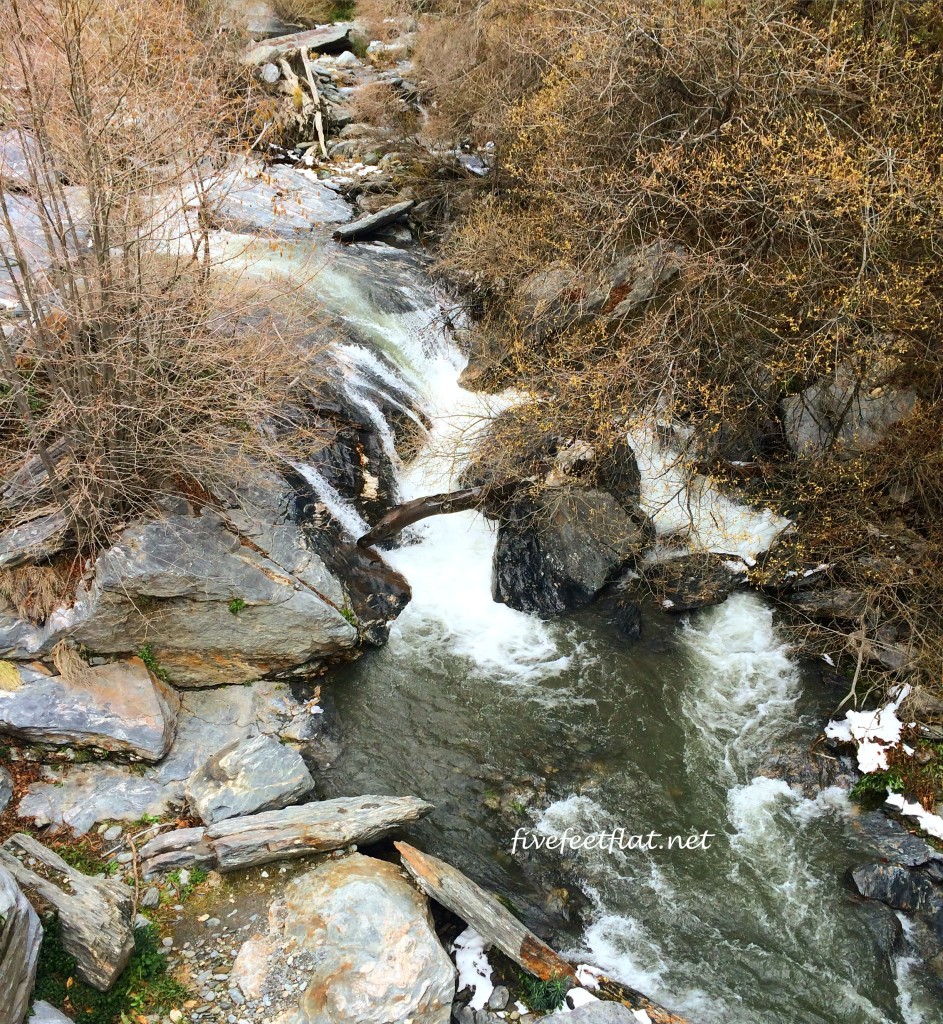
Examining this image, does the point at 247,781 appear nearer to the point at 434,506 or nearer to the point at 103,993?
the point at 103,993

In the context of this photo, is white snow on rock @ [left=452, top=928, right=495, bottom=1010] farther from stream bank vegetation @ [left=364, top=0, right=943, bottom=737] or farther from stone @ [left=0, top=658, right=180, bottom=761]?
stream bank vegetation @ [left=364, top=0, right=943, bottom=737]

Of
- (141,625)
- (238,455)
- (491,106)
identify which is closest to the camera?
(141,625)

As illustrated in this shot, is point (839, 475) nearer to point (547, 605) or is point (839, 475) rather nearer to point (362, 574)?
point (547, 605)

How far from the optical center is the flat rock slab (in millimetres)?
14594

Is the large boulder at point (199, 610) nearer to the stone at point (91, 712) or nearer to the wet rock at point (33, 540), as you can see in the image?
the stone at point (91, 712)

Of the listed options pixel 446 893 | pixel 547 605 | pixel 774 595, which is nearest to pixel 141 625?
pixel 446 893

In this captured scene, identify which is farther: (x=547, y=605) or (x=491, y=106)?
(x=491, y=106)

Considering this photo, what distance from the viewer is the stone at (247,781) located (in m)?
5.51

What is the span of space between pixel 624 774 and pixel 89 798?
417 cm

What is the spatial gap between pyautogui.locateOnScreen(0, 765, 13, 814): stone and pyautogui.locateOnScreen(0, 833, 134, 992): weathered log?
58 cm

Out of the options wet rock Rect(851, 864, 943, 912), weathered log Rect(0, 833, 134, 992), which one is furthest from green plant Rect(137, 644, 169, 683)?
wet rock Rect(851, 864, 943, 912)

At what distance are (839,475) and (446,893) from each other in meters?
5.48

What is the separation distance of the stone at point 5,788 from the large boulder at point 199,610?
88cm

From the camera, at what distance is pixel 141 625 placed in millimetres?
6352
